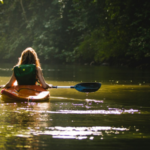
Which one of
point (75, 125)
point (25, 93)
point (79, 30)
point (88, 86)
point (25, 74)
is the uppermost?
point (79, 30)

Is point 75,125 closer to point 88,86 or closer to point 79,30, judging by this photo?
point 88,86

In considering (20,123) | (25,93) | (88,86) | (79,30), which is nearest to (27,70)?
(25,93)

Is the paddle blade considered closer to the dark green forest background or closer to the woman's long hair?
the woman's long hair

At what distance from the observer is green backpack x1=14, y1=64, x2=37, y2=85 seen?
9711 millimetres

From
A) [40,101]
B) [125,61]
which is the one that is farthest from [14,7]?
[40,101]

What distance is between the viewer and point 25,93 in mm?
9742

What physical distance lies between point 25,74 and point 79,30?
1551 inches

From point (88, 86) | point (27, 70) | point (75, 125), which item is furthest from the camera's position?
point (88, 86)

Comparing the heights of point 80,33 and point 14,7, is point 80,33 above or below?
below

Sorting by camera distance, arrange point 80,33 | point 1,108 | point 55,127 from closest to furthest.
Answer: point 55,127 → point 1,108 → point 80,33

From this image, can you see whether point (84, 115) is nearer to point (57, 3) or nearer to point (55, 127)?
point (55, 127)

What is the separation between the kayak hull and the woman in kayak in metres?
0.12

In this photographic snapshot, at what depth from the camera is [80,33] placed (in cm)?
5369

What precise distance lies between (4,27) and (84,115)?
6297 cm
